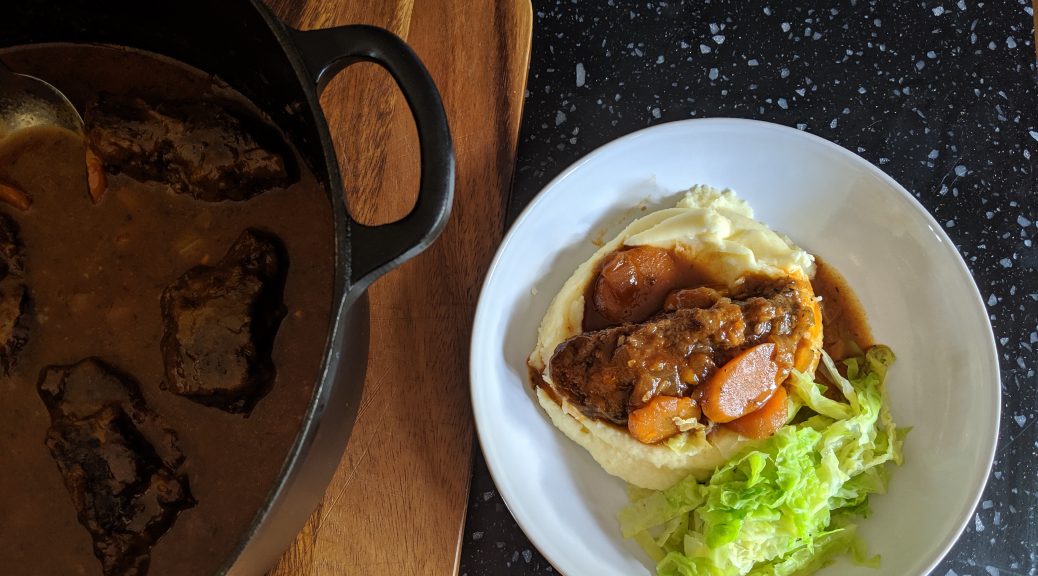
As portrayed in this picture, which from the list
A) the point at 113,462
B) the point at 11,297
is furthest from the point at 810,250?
the point at 11,297

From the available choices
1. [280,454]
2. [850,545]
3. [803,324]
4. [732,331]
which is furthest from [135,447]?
[850,545]

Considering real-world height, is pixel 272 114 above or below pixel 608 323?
above

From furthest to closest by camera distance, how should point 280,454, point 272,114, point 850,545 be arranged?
point 850,545 < point 272,114 < point 280,454

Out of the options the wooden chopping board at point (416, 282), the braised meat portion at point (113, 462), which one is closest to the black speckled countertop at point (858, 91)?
the wooden chopping board at point (416, 282)

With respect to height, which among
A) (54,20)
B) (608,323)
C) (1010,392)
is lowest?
(1010,392)

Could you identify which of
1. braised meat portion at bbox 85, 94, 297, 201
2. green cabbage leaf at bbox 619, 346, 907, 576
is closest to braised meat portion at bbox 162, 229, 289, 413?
braised meat portion at bbox 85, 94, 297, 201

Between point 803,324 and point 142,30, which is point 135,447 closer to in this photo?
point 142,30

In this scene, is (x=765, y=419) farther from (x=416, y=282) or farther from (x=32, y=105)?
(x=32, y=105)
